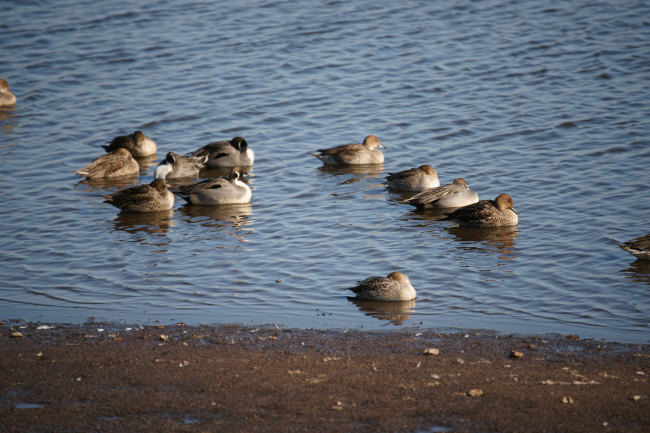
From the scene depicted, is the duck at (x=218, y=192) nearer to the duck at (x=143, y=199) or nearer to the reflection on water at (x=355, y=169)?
the duck at (x=143, y=199)

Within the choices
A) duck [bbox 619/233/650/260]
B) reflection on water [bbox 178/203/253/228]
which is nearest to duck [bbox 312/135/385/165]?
reflection on water [bbox 178/203/253/228]

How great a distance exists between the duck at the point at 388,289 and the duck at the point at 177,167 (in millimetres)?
6999

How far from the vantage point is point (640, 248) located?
10.0m

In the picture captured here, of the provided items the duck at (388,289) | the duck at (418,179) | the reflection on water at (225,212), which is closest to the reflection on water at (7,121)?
the reflection on water at (225,212)

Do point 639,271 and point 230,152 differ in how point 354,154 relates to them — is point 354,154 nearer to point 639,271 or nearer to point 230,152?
point 230,152

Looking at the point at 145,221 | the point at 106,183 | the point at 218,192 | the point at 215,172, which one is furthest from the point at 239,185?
the point at 106,183

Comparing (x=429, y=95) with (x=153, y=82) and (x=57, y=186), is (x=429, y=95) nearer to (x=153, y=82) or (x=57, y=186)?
(x=153, y=82)

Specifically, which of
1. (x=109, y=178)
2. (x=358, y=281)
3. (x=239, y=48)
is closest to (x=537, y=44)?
(x=239, y=48)

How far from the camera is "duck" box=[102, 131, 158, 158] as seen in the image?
16.0m

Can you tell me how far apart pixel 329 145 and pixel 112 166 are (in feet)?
Answer: 14.0

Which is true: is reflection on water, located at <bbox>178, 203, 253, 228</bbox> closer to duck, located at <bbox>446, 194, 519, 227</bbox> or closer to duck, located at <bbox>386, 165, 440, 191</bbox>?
duck, located at <bbox>386, 165, 440, 191</bbox>

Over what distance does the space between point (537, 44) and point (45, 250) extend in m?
14.9

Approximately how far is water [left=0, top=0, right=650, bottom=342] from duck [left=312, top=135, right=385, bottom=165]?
0.26 meters

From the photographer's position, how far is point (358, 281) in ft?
30.9
